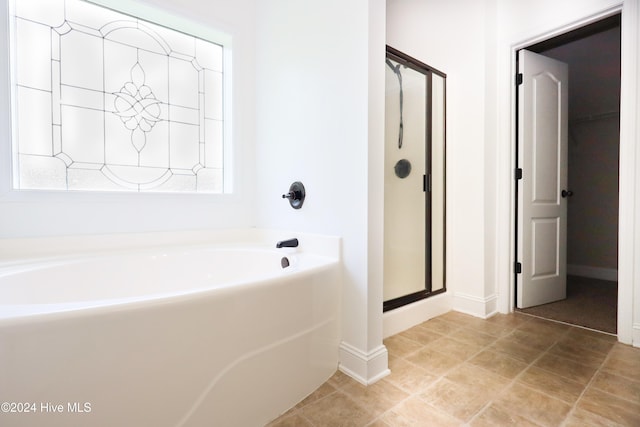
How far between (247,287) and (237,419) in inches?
18.0

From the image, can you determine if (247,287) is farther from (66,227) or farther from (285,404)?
(66,227)

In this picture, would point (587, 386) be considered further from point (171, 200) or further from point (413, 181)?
point (171, 200)

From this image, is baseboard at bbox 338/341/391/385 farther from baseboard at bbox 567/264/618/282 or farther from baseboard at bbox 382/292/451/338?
baseboard at bbox 567/264/618/282

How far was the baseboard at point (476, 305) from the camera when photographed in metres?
2.18

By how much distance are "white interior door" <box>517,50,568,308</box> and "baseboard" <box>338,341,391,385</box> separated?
4.96 ft

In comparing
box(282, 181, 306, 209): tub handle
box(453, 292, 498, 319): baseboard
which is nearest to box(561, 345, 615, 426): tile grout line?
box(453, 292, 498, 319): baseboard

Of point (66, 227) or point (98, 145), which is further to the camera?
point (98, 145)

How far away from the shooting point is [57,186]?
1.68 m

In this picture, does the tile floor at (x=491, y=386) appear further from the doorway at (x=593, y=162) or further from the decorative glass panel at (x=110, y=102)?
the decorative glass panel at (x=110, y=102)

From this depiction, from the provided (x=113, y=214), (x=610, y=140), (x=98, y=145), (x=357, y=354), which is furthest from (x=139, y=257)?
(x=610, y=140)

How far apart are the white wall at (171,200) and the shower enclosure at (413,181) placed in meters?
1.04

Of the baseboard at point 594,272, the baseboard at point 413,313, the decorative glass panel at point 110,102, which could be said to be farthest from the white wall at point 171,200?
the baseboard at point 594,272

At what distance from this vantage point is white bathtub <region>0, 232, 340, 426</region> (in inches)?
27.8

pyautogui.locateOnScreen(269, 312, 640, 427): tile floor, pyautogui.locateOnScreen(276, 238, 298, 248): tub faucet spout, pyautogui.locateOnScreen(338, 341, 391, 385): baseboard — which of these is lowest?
pyautogui.locateOnScreen(269, 312, 640, 427): tile floor
